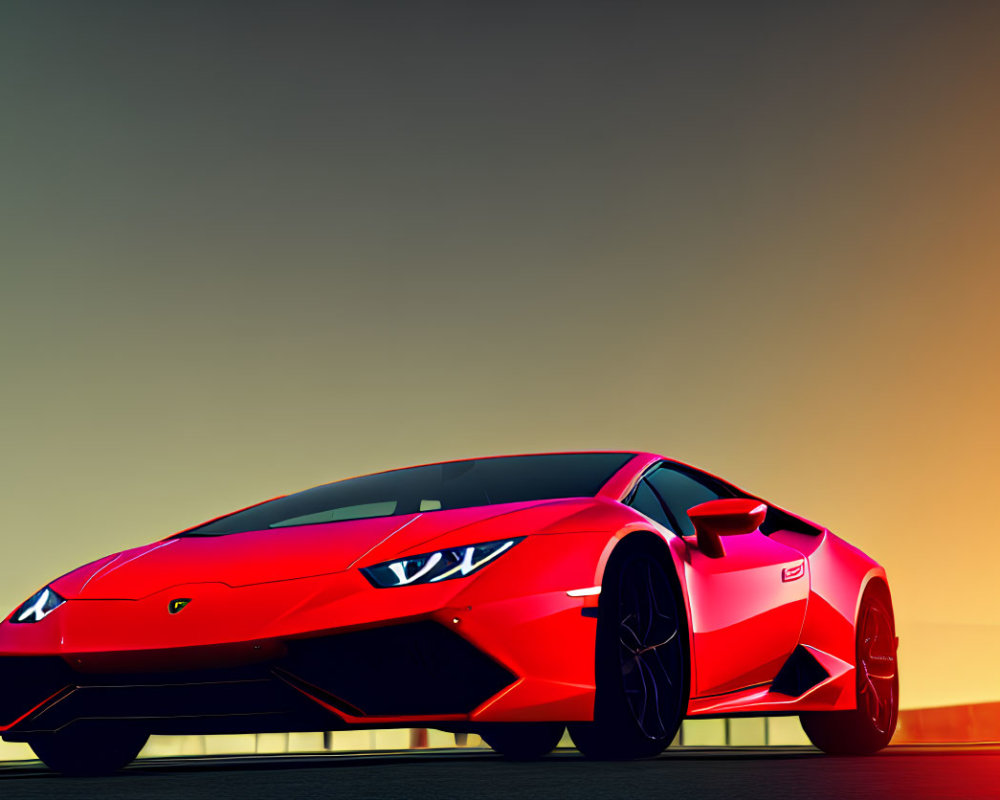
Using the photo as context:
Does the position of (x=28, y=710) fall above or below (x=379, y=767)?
above

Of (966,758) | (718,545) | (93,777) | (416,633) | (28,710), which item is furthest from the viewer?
(966,758)

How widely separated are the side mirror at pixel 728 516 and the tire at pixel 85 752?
2.17 meters

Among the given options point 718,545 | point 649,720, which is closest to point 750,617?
point 718,545

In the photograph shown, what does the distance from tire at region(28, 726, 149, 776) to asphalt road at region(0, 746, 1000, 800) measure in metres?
0.08

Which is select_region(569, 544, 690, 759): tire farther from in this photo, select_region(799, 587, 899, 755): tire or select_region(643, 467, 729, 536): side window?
select_region(799, 587, 899, 755): tire

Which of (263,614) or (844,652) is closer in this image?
(263,614)

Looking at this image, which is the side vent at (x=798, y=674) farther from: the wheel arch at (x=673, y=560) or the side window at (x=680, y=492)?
the wheel arch at (x=673, y=560)

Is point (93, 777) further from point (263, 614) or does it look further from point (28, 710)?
point (263, 614)

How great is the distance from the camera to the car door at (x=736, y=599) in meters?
5.00

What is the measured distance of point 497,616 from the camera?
13.2ft

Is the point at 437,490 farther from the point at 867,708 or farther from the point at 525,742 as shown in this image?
the point at 867,708

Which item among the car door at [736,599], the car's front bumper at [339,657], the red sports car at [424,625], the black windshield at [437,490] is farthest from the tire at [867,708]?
the car's front bumper at [339,657]

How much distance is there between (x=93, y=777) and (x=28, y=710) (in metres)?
0.44

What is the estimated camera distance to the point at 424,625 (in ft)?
13.1
